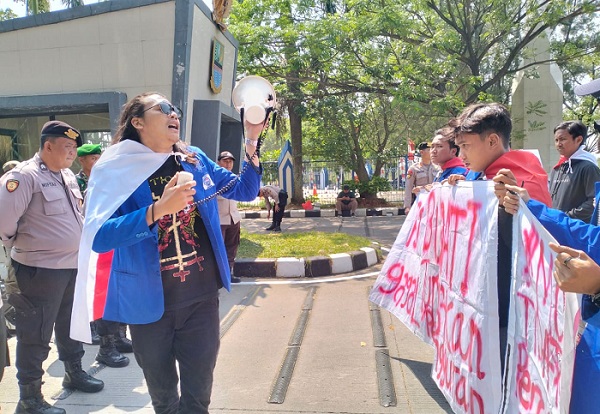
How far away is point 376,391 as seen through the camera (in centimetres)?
335

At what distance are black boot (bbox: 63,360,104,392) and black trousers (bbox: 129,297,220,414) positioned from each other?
1.42m

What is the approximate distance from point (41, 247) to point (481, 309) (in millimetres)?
2691

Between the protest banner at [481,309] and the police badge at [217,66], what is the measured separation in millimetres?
5137

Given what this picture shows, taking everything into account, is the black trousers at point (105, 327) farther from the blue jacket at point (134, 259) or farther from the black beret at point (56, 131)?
the blue jacket at point (134, 259)

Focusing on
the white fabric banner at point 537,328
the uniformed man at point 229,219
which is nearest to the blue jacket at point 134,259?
Result: the white fabric banner at point 537,328

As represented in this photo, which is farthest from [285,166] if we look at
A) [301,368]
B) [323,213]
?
[301,368]

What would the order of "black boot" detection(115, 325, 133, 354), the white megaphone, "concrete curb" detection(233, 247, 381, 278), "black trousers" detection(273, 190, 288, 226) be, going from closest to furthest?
the white megaphone → "black boot" detection(115, 325, 133, 354) → "concrete curb" detection(233, 247, 381, 278) → "black trousers" detection(273, 190, 288, 226)

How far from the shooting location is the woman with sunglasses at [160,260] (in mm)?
2117

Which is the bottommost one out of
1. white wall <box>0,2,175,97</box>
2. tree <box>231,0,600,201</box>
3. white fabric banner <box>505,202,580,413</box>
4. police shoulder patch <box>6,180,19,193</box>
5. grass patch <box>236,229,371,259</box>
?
grass patch <box>236,229,371,259</box>

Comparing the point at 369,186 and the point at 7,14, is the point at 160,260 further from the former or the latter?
the point at 7,14

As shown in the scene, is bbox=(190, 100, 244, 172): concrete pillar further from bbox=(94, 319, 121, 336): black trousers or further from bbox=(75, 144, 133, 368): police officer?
bbox=(94, 319, 121, 336): black trousers

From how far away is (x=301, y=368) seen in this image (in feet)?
12.4

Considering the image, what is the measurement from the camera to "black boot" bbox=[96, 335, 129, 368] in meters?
3.88

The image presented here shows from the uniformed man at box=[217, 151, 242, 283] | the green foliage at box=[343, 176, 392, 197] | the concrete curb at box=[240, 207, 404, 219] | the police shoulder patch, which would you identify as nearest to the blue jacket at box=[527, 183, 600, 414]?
the police shoulder patch
